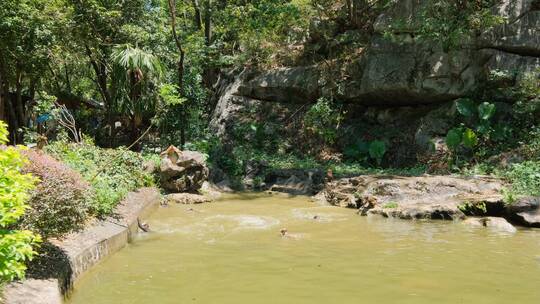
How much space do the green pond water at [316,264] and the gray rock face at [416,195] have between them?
533 mm

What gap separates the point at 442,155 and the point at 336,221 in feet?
24.6

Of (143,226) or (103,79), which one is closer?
(143,226)

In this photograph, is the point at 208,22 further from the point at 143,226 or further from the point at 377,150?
the point at 143,226

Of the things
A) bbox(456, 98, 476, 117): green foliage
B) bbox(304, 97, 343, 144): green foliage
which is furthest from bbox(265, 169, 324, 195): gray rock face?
bbox(456, 98, 476, 117): green foliage

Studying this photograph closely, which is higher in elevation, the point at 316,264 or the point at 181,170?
the point at 181,170

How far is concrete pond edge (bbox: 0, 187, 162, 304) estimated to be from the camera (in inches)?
195

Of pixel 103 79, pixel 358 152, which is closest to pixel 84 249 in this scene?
pixel 358 152

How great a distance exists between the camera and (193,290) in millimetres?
6051

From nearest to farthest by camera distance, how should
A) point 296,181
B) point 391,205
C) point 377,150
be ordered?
point 391,205
point 296,181
point 377,150

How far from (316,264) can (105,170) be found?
6499 millimetres

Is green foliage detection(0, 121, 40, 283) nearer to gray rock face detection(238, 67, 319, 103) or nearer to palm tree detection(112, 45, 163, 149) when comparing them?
palm tree detection(112, 45, 163, 149)

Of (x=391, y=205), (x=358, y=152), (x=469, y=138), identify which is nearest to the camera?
(x=391, y=205)

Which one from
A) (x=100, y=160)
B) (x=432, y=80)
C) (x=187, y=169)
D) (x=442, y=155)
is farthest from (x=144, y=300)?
(x=432, y=80)

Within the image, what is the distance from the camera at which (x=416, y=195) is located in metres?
12.8
